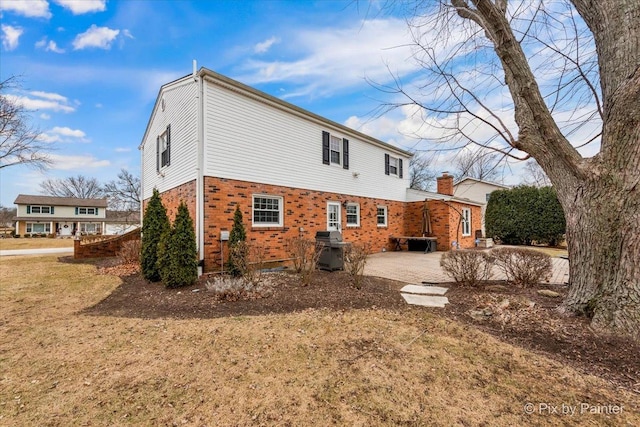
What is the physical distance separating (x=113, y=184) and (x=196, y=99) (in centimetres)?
3207

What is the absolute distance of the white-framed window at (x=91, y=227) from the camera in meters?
39.4

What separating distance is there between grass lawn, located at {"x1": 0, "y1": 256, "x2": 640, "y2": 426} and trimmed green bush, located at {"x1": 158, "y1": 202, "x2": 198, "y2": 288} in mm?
1917

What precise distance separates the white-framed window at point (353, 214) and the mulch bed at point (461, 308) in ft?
18.2

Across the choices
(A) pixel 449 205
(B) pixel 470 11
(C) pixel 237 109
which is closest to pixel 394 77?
(B) pixel 470 11

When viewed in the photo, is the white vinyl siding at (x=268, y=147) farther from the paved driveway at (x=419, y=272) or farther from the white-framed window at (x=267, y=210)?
the paved driveway at (x=419, y=272)

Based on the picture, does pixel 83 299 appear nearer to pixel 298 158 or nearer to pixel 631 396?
pixel 298 158

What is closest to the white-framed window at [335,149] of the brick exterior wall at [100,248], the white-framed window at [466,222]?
the white-framed window at [466,222]

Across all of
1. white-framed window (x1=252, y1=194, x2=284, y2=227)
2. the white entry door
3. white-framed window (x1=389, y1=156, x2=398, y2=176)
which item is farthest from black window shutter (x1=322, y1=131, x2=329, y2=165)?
white-framed window (x1=389, y1=156, x2=398, y2=176)

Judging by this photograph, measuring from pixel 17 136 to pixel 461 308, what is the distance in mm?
27062

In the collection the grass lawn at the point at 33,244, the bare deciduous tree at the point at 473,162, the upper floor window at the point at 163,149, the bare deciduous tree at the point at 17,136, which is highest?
the bare deciduous tree at the point at 17,136

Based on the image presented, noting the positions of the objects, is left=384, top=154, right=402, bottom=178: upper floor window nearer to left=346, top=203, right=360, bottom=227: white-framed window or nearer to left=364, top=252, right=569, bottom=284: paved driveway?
left=346, top=203, right=360, bottom=227: white-framed window

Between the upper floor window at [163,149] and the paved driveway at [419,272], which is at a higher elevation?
the upper floor window at [163,149]

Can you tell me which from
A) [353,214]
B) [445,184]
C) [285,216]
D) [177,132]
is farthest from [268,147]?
[445,184]

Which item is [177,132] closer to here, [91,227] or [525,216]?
[525,216]
